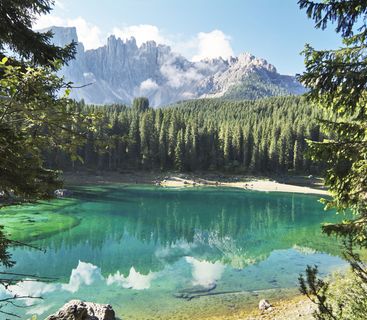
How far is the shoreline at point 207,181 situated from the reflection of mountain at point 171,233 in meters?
21.3

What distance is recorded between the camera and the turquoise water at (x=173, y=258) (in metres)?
21.0

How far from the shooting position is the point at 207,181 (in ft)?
322

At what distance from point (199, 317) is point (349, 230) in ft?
42.3

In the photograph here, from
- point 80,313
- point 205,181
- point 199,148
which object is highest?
point 199,148

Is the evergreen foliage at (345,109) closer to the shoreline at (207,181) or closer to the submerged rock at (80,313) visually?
the submerged rock at (80,313)

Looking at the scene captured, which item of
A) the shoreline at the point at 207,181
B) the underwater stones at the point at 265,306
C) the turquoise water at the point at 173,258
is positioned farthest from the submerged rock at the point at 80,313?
the shoreline at the point at 207,181

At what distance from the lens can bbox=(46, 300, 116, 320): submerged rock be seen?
1241 centimetres

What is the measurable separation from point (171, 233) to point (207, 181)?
57.4m

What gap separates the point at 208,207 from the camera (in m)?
60.3

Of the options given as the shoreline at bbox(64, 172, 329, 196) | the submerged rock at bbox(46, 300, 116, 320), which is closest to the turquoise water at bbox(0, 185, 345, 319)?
the submerged rock at bbox(46, 300, 116, 320)

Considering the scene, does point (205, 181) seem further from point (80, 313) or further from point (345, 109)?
point (345, 109)

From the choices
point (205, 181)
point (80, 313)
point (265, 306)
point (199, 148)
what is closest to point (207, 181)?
point (205, 181)

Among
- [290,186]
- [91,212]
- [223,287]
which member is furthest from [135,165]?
[223,287]

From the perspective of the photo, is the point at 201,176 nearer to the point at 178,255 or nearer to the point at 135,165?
the point at 135,165
